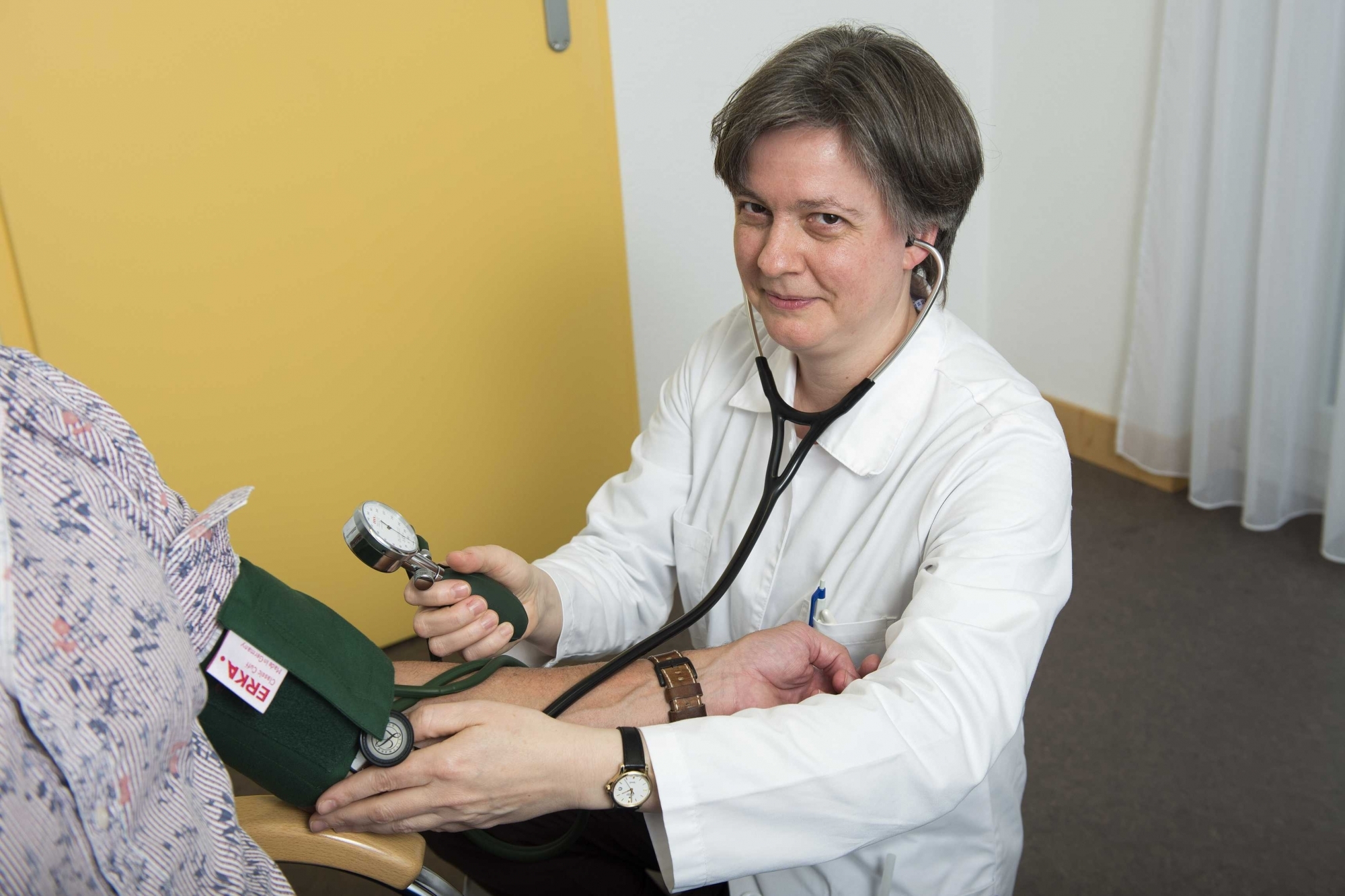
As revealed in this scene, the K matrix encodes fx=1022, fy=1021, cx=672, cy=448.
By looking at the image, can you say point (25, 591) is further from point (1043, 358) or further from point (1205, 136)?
point (1043, 358)

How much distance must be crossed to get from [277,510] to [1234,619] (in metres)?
1.95

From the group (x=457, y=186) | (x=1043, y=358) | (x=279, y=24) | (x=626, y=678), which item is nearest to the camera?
(x=626, y=678)

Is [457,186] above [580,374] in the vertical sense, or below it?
above

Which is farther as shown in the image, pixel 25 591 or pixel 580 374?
pixel 580 374

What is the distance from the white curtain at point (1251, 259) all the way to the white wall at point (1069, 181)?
120 millimetres

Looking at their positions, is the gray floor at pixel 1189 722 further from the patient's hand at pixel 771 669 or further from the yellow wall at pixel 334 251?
the patient's hand at pixel 771 669

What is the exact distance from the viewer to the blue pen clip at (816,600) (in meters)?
1.14

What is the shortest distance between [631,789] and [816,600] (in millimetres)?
379

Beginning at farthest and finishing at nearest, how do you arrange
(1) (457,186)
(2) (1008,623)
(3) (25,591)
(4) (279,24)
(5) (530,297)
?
(5) (530,297), (1) (457,186), (4) (279,24), (2) (1008,623), (3) (25,591)

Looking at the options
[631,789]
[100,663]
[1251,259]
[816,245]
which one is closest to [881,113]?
[816,245]

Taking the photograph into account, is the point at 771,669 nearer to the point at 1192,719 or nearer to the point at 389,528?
the point at 389,528

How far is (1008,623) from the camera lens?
930mm

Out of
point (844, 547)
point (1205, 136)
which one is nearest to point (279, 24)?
point (844, 547)

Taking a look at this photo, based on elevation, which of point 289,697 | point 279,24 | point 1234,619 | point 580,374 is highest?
point 279,24
